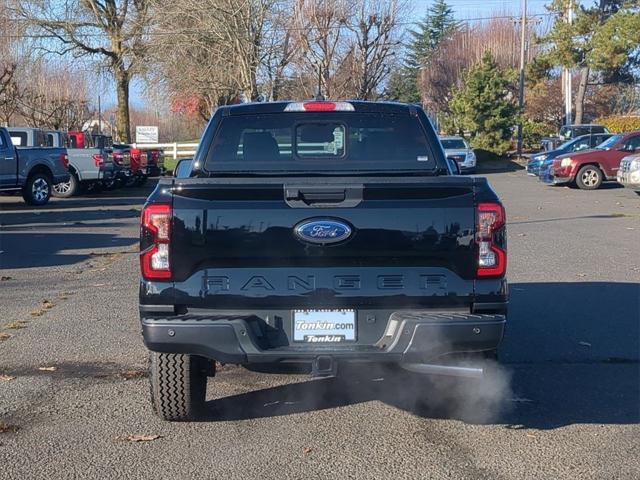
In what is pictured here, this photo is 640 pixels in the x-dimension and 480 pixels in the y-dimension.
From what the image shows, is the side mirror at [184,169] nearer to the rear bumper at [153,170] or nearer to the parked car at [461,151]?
the rear bumper at [153,170]

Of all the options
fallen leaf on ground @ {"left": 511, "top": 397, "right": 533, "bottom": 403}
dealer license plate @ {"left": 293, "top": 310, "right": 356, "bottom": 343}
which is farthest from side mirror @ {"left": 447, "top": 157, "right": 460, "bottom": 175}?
dealer license plate @ {"left": 293, "top": 310, "right": 356, "bottom": 343}

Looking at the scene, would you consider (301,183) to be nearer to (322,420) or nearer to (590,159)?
(322,420)

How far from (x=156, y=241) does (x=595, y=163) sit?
22.7 m

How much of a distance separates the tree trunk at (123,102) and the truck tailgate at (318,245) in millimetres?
34825

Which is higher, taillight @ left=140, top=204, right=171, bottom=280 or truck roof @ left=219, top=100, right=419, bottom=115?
truck roof @ left=219, top=100, right=419, bottom=115

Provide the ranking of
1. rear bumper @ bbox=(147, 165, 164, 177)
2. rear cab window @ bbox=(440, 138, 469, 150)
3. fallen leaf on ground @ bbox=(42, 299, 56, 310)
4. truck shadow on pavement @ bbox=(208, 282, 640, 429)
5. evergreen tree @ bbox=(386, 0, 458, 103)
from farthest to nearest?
evergreen tree @ bbox=(386, 0, 458, 103), rear cab window @ bbox=(440, 138, 469, 150), rear bumper @ bbox=(147, 165, 164, 177), fallen leaf on ground @ bbox=(42, 299, 56, 310), truck shadow on pavement @ bbox=(208, 282, 640, 429)

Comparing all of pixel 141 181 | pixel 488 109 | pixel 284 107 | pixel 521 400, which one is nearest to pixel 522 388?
pixel 521 400

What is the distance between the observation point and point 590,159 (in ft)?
82.5

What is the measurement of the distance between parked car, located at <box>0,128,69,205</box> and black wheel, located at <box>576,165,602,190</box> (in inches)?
586

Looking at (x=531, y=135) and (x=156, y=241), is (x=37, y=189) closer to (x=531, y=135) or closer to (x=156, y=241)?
(x=156, y=241)

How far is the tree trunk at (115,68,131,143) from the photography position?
A: 124 ft

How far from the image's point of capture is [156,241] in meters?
4.43

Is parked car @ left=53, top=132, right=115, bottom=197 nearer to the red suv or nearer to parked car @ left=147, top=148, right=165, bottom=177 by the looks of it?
parked car @ left=147, top=148, right=165, bottom=177

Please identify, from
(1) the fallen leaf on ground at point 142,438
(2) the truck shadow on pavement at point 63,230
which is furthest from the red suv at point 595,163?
(1) the fallen leaf on ground at point 142,438
